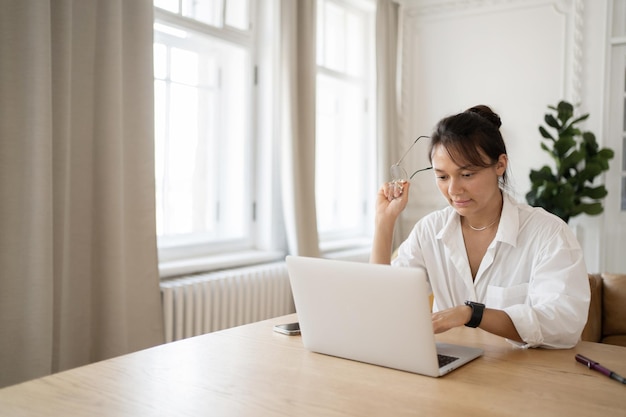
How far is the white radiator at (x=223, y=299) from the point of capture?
9.60ft

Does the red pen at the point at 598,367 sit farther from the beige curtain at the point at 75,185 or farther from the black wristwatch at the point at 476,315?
the beige curtain at the point at 75,185

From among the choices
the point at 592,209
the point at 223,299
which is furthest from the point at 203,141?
the point at 592,209

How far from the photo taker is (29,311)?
2217 mm

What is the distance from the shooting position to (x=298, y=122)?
3797mm

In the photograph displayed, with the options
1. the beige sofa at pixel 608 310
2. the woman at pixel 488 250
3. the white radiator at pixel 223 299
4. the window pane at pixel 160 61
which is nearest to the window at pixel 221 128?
the window pane at pixel 160 61

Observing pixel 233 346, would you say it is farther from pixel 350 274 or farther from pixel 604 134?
pixel 604 134

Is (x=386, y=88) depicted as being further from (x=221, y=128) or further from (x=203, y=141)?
(x=203, y=141)

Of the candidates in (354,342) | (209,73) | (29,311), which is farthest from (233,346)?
(209,73)

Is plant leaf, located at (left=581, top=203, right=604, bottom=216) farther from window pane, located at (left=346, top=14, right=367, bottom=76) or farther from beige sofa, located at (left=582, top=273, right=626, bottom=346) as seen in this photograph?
window pane, located at (left=346, top=14, right=367, bottom=76)

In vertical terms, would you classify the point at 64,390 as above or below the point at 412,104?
below

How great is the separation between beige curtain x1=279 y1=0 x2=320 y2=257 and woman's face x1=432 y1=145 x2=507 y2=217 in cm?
194

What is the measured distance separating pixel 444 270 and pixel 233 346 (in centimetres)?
77

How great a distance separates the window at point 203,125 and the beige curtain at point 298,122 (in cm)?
22

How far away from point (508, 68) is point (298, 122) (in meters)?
1.92
